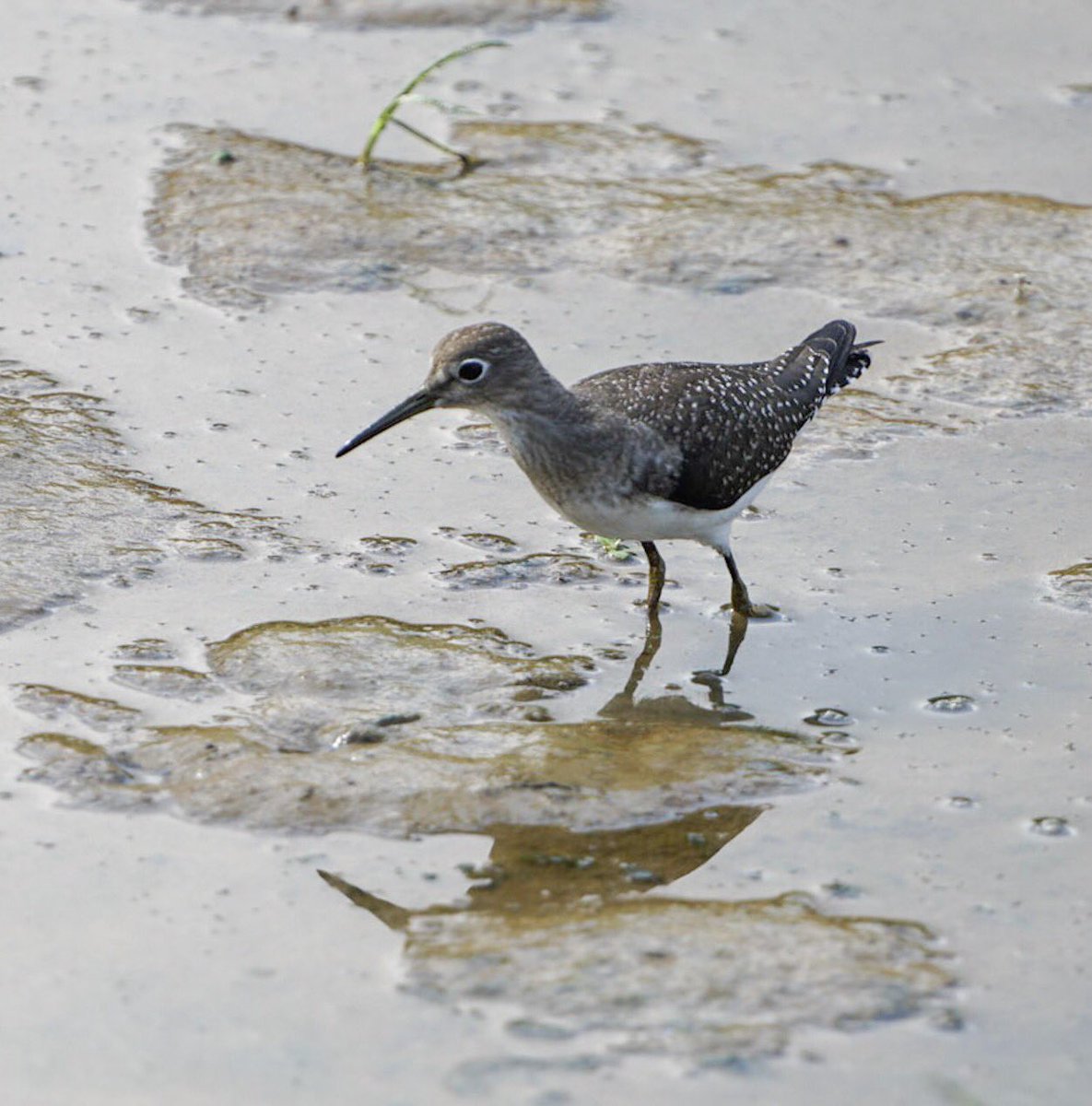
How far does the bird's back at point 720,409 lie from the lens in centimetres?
692

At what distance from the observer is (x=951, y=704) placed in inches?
250

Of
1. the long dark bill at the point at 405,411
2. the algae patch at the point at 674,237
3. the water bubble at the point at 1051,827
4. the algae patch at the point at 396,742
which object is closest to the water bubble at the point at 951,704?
the algae patch at the point at 396,742

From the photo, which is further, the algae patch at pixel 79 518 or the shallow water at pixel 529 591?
the algae patch at pixel 79 518

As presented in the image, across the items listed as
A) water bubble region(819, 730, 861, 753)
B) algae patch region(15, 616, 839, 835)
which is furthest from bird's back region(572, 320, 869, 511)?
water bubble region(819, 730, 861, 753)

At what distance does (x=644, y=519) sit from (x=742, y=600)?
21.3 inches

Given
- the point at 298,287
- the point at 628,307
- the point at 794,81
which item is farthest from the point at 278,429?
the point at 794,81

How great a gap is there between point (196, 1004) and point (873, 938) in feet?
5.85

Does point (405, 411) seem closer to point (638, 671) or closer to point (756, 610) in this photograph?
point (638, 671)

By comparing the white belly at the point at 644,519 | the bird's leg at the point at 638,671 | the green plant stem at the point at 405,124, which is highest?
the green plant stem at the point at 405,124

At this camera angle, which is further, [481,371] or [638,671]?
[481,371]

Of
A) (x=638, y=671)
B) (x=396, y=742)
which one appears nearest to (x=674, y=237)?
(x=638, y=671)

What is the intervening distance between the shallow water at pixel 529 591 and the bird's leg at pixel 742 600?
105 millimetres

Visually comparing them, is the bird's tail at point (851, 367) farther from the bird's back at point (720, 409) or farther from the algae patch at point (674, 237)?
the algae patch at point (674, 237)

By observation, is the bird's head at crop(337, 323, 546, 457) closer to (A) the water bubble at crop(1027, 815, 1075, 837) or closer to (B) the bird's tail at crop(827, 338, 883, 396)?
(B) the bird's tail at crop(827, 338, 883, 396)
